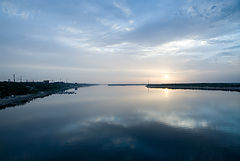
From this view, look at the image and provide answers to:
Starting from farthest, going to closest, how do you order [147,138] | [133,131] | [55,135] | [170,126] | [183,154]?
[170,126], [133,131], [55,135], [147,138], [183,154]

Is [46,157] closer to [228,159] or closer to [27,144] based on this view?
[27,144]

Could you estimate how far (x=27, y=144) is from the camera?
9133mm

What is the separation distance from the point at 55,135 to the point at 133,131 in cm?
595

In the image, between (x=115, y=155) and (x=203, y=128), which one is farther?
(x=203, y=128)

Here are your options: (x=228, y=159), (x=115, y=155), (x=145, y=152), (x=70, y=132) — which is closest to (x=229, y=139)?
(x=228, y=159)

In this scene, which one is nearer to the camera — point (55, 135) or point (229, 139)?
point (229, 139)

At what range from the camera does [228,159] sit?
23.5 feet

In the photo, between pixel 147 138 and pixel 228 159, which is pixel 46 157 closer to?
pixel 147 138

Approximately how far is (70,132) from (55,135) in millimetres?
1106

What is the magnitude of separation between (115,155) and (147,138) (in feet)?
10.5

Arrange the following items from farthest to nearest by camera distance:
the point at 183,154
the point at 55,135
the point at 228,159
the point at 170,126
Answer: the point at 170,126, the point at 55,135, the point at 183,154, the point at 228,159

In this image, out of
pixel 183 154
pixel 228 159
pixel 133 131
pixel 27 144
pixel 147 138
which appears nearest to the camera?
pixel 228 159

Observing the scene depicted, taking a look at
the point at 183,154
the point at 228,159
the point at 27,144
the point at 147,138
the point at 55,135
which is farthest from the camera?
the point at 55,135

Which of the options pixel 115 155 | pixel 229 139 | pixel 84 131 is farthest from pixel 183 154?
pixel 84 131
